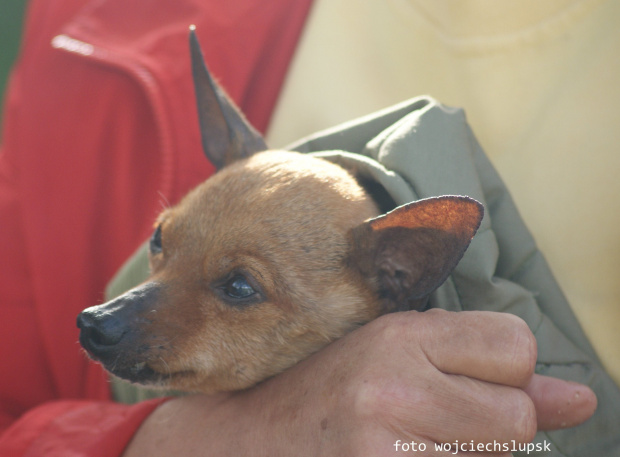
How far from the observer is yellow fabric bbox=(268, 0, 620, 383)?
162 centimetres

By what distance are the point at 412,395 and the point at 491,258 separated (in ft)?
1.39

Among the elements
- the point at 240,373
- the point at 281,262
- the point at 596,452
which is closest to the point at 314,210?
the point at 281,262

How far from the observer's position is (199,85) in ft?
5.77

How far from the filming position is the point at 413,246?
136cm

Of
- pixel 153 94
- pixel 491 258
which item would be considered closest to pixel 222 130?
pixel 153 94

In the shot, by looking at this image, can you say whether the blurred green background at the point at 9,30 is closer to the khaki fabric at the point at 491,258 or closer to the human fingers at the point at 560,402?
the khaki fabric at the point at 491,258

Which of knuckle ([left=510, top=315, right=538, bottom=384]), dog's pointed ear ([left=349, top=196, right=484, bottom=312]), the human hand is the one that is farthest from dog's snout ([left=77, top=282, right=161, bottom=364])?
knuckle ([left=510, top=315, right=538, bottom=384])

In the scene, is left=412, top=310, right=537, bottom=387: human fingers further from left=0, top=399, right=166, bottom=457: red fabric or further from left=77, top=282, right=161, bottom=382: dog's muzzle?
left=0, top=399, right=166, bottom=457: red fabric

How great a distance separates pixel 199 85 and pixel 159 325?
0.76m

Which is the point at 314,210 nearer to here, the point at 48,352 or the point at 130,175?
the point at 130,175

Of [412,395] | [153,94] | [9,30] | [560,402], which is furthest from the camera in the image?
[9,30]

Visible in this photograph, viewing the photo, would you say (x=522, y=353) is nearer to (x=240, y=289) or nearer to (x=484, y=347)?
(x=484, y=347)

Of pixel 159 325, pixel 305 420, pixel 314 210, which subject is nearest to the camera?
pixel 305 420

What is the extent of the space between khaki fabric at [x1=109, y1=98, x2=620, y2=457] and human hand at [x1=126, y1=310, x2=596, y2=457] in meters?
0.16
